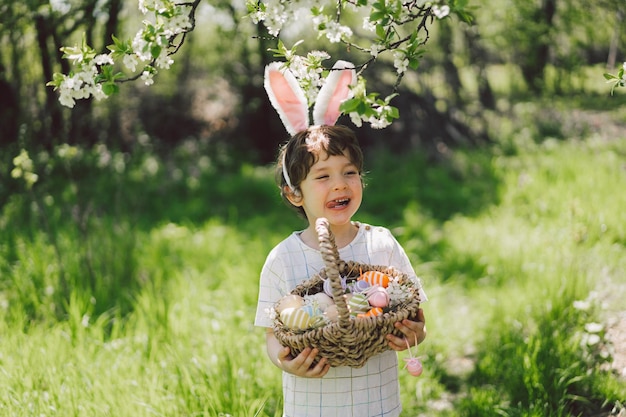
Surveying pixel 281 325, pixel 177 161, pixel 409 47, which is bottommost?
pixel 177 161

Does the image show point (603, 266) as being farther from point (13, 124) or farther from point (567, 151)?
point (13, 124)

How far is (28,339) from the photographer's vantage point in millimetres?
2814

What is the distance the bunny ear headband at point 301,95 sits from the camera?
189 cm

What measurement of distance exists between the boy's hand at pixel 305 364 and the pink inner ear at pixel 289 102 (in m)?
0.73

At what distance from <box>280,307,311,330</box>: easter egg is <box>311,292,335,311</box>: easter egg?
0.19 feet

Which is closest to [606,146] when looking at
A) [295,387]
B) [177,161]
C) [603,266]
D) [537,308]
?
[603,266]

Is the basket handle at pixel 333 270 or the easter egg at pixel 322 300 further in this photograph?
the easter egg at pixel 322 300

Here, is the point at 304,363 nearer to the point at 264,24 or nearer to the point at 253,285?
the point at 264,24

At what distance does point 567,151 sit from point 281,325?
15.6 feet

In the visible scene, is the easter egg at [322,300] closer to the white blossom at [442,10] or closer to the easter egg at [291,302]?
the easter egg at [291,302]

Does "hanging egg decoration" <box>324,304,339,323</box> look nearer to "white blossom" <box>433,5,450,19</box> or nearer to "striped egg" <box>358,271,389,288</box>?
"striped egg" <box>358,271,389,288</box>

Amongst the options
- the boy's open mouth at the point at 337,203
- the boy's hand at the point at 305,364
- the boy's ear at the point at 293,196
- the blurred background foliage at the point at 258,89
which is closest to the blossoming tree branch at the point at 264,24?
the boy's open mouth at the point at 337,203

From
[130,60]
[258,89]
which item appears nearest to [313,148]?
[130,60]

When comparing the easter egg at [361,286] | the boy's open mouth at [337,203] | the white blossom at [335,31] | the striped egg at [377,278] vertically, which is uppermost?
the white blossom at [335,31]
